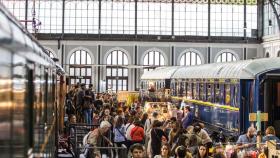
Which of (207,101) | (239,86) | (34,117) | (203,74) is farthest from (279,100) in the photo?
(34,117)

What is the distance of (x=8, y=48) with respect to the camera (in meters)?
4.22

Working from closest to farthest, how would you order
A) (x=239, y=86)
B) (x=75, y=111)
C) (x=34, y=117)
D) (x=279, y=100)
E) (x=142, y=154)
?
(x=34, y=117) → (x=142, y=154) → (x=279, y=100) → (x=239, y=86) → (x=75, y=111)

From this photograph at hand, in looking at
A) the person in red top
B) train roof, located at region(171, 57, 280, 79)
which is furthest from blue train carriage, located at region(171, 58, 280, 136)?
the person in red top

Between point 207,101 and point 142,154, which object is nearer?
point 142,154

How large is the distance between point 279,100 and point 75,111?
856 centimetres

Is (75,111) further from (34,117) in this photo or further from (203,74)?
(34,117)

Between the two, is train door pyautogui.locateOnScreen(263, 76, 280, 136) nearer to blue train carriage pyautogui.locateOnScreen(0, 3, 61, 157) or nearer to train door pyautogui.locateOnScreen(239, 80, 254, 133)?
train door pyautogui.locateOnScreen(239, 80, 254, 133)

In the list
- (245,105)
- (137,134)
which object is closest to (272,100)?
(245,105)

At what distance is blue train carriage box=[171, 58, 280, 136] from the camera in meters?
19.5

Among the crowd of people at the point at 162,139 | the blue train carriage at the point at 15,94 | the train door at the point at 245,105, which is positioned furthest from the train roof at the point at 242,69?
the blue train carriage at the point at 15,94

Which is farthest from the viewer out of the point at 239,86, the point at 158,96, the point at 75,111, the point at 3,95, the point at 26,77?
the point at 158,96

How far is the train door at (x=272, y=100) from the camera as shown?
19094mm

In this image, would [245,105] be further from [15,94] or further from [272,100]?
[15,94]

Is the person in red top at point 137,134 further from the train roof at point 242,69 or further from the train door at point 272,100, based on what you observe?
the train roof at point 242,69
